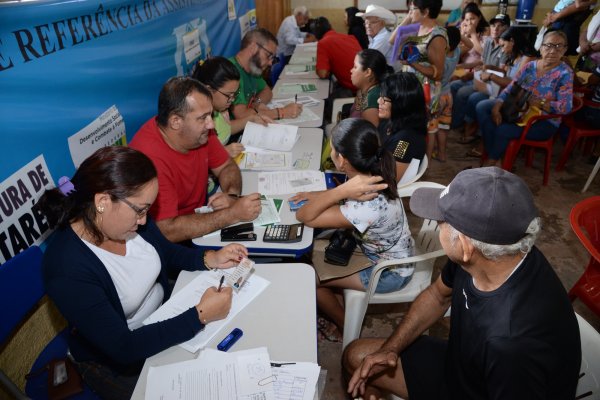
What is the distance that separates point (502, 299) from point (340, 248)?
3.38 feet

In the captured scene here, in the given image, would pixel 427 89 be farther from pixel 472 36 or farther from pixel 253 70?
pixel 472 36

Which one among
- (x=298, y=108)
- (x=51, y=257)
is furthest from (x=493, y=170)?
(x=298, y=108)

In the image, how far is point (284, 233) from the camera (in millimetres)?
1924

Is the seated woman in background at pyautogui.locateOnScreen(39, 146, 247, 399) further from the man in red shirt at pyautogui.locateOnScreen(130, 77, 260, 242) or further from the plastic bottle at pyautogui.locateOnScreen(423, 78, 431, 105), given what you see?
the plastic bottle at pyautogui.locateOnScreen(423, 78, 431, 105)

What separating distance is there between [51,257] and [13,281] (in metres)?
0.31

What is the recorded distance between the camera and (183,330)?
4.47 ft

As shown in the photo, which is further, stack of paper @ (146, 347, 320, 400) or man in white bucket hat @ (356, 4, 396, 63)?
man in white bucket hat @ (356, 4, 396, 63)

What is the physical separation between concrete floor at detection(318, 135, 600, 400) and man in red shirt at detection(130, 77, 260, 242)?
105 cm

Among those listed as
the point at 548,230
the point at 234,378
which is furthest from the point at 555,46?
the point at 234,378

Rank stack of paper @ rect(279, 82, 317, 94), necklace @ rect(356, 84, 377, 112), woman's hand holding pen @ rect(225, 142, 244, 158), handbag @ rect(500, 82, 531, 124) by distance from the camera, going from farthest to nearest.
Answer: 1. stack of paper @ rect(279, 82, 317, 94)
2. handbag @ rect(500, 82, 531, 124)
3. necklace @ rect(356, 84, 377, 112)
4. woman's hand holding pen @ rect(225, 142, 244, 158)

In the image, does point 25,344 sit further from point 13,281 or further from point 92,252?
point 92,252

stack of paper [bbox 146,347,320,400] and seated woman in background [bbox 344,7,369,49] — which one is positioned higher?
seated woman in background [bbox 344,7,369,49]

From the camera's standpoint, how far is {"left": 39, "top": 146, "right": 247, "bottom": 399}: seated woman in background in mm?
1283

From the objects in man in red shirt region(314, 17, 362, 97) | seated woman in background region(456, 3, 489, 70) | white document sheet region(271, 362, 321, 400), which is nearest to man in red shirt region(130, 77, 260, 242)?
white document sheet region(271, 362, 321, 400)
